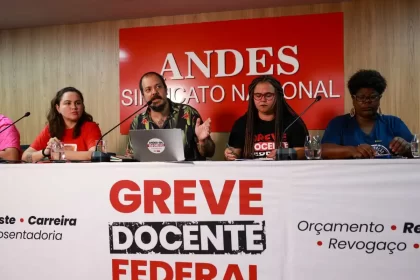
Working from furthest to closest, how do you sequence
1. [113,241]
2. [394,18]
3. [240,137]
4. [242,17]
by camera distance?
[242,17], [394,18], [240,137], [113,241]

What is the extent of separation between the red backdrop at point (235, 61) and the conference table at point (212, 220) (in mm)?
1885

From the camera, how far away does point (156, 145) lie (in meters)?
1.98

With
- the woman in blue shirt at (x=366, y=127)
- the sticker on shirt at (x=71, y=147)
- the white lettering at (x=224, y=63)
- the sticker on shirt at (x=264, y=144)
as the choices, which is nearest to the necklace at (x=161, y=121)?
the sticker on shirt at (x=71, y=147)

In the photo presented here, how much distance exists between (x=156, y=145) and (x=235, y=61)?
1.82 m

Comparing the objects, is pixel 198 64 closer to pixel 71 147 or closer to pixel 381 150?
pixel 71 147

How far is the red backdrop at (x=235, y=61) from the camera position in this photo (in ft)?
11.3

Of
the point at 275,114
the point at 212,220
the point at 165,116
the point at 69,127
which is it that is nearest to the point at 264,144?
the point at 275,114

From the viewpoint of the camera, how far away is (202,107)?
146 inches

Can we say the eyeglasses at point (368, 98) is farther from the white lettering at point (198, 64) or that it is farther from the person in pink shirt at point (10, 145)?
the person in pink shirt at point (10, 145)

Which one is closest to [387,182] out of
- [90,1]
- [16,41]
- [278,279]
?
[278,279]

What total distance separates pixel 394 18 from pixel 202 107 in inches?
68.6

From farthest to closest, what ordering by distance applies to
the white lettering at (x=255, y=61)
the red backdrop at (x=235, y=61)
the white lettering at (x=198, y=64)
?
the white lettering at (x=198, y=64) < the white lettering at (x=255, y=61) < the red backdrop at (x=235, y=61)

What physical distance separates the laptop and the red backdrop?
170 cm

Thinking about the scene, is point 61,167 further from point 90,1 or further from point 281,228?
point 90,1
